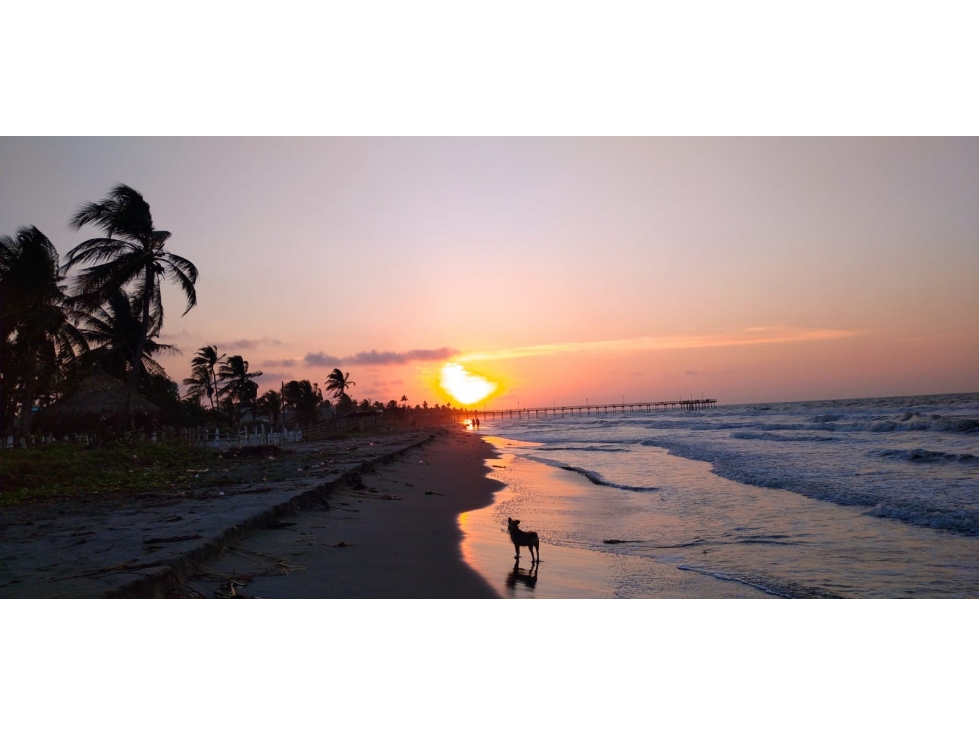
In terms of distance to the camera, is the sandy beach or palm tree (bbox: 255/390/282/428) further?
palm tree (bbox: 255/390/282/428)

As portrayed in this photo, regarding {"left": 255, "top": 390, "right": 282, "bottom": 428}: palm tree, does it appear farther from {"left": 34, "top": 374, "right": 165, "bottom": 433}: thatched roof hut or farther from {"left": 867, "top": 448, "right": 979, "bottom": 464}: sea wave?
{"left": 867, "top": 448, "right": 979, "bottom": 464}: sea wave

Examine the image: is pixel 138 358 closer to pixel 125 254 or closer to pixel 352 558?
pixel 125 254

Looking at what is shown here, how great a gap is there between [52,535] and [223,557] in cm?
257

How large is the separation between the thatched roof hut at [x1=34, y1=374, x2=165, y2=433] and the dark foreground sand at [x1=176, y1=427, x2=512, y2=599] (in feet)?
58.0

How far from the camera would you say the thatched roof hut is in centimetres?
2508

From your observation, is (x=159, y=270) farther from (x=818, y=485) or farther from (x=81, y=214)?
(x=818, y=485)

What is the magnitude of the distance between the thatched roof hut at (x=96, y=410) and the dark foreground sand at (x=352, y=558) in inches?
696

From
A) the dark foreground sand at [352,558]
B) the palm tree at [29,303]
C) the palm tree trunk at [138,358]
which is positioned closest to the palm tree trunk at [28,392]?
the palm tree at [29,303]

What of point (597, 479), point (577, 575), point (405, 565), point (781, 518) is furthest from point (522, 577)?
point (597, 479)

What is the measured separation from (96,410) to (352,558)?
23724mm

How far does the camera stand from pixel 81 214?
22.1 metres

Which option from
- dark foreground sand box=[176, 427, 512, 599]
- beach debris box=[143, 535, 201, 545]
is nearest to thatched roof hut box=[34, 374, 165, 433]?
dark foreground sand box=[176, 427, 512, 599]

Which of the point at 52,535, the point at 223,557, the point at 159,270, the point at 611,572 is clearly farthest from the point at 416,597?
the point at 159,270

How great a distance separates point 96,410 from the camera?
82.8 feet
